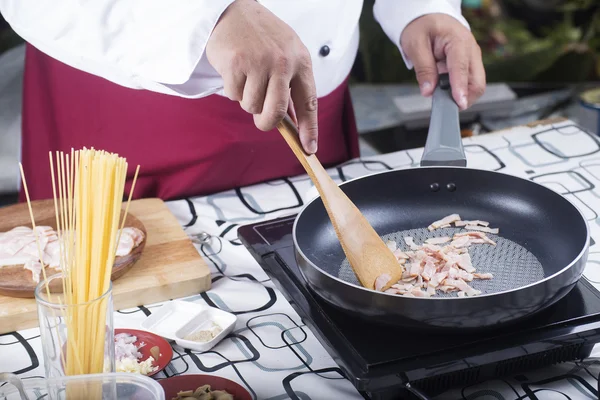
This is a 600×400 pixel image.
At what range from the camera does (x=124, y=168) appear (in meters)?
0.82

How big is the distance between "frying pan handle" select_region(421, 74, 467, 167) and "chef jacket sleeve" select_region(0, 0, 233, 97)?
1.38 ft

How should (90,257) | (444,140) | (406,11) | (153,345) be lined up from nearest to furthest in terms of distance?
(90,257) < (153,345) < (444,140) < (406,11)

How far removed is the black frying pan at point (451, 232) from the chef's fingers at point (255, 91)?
0.20 metres

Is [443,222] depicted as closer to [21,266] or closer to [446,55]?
[446,55]

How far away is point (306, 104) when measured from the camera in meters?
1.06

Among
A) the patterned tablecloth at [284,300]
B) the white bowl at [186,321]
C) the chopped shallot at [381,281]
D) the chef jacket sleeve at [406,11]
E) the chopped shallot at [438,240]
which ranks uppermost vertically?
the chef jacket sleeve at [406,11]

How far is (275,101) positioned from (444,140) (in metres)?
0.48

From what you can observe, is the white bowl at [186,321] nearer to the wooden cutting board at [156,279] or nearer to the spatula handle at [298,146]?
the wooden cutting board at [156,279]

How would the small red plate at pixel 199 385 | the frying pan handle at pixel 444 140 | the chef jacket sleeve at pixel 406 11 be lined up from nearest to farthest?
the small red plate at pixel 199 385 < the frying pan handle at pixel 444 140 < the chef jacket sleeve at pixel 406 11

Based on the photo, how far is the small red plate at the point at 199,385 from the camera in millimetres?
945

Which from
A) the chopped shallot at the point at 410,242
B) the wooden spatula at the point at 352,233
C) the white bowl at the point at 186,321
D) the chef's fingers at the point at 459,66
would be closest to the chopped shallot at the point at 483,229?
the chopped shallot at the point at 410,242

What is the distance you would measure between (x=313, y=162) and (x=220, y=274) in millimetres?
307

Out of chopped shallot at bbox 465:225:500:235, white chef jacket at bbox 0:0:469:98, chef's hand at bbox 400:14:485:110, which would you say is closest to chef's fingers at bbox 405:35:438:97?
chef's hand at bbox 400:14:485:110

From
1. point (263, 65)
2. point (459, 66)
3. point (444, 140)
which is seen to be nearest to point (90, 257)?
point (263, 65)
